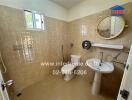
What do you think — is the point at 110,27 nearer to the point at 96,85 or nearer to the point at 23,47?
the point at 96,85

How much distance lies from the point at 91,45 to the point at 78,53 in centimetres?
60

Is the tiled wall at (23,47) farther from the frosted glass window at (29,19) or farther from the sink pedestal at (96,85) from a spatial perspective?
the sink pedestal at (96,85)

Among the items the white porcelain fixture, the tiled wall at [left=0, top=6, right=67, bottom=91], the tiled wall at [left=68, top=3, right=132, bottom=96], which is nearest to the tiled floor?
the tiled wall at [left=0, top=6, right=67, bottom=91]

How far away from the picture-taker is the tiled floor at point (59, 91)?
5.68 feet

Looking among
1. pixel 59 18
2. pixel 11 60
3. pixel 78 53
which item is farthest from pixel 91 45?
pixel 11 60

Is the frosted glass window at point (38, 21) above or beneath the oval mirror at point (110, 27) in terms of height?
above

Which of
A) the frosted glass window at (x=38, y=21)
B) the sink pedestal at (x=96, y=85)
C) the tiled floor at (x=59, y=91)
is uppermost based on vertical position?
the frosted glass window at (x=38, y=21)

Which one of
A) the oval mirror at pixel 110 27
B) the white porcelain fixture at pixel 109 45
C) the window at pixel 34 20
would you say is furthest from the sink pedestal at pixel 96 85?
the window at pixel 34 20

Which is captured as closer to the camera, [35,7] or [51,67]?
[35,7]

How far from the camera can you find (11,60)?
1.66 meters

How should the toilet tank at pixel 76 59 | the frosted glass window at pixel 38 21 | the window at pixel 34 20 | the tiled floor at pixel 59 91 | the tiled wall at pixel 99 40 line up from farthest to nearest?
the toilet tank at pixel 76 59 → the frosted glass window at pixel 38 21 → the window at pixel 34 20 → the tiled floor at pixel 59 91 → the tiled wall at pixel 99 40

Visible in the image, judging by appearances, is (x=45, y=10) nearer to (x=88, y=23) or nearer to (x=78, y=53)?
(x=88, y=23)

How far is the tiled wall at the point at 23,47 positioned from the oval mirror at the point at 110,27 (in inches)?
51.0

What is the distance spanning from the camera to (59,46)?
269 cm
